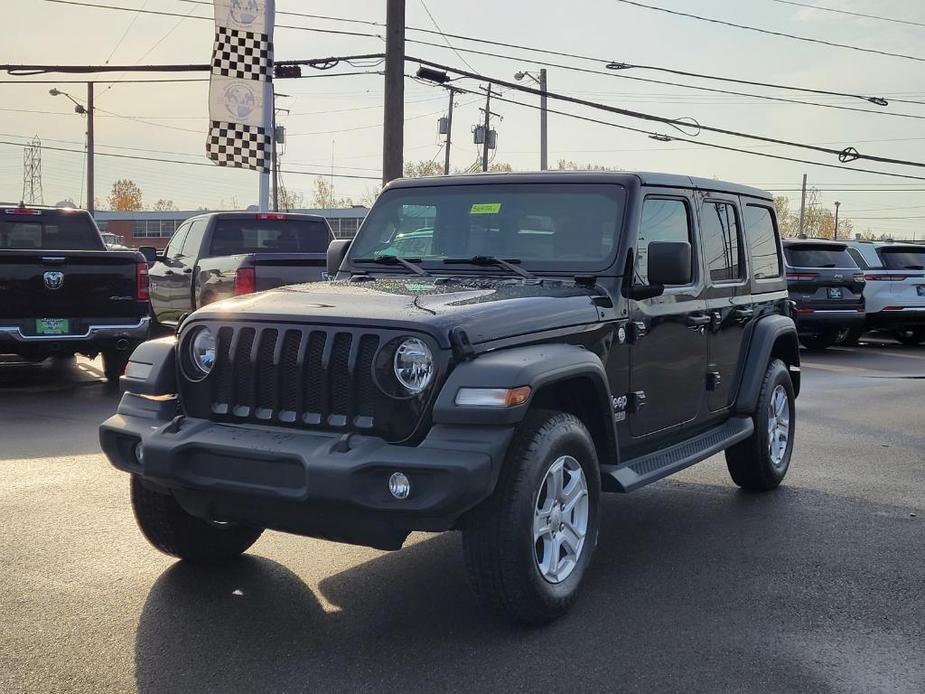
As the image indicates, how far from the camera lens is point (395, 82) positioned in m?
18.8

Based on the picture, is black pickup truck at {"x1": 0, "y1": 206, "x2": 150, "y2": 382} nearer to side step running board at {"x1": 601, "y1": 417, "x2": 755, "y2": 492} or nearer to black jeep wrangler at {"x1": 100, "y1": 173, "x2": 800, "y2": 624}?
black jeep wrangler at {"x1": 100, "y1": 173, "x2": 800, "y2": 624}

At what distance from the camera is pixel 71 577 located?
4715 mm

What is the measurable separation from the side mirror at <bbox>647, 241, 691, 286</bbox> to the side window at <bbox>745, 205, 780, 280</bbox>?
186 centimetres

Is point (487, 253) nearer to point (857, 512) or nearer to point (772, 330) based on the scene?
point (772, 330)

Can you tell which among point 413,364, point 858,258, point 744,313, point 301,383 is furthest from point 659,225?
point 858,258

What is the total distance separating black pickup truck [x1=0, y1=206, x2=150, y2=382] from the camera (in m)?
10.3

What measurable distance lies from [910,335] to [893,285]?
203cm

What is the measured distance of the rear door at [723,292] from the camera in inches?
233

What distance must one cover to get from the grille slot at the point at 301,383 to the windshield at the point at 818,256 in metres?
14.5

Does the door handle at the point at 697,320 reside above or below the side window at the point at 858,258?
below

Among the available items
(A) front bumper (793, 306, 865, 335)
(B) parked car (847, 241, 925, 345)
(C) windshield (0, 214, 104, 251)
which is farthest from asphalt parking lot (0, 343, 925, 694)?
(B) parked car (847, 241, 925, 345)

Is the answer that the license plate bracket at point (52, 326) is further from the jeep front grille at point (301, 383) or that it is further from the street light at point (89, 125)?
the street light at point (89, 125)

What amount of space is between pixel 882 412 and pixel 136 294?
7.97 meters

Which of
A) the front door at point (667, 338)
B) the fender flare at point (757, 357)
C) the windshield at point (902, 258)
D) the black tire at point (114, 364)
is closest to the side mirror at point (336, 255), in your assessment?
the front door at point (667, 338)
